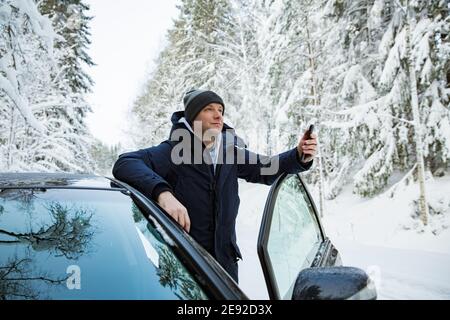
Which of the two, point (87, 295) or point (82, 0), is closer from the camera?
point (87, 295)

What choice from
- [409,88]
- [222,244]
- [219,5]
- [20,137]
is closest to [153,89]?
[219,5]

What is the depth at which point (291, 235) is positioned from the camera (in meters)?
2.34

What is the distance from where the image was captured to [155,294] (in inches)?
49.3

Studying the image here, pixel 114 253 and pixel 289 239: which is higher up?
pixel 114 253

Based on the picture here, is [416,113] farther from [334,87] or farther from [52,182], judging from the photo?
[52,182]

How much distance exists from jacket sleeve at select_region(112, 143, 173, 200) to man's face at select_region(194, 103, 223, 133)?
0.32 metres

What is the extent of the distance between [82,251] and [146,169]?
83 centimetres

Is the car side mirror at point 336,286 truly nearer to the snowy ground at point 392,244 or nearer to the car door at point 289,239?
the car door at point 289,239

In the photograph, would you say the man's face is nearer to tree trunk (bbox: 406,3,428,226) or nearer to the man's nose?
the man's nose

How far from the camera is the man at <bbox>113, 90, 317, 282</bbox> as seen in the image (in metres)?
2.37

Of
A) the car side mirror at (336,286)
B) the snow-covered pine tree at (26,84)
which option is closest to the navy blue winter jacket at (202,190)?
the car side mirror at (336,286)

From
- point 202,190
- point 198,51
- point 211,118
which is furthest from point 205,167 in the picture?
point 198,51
